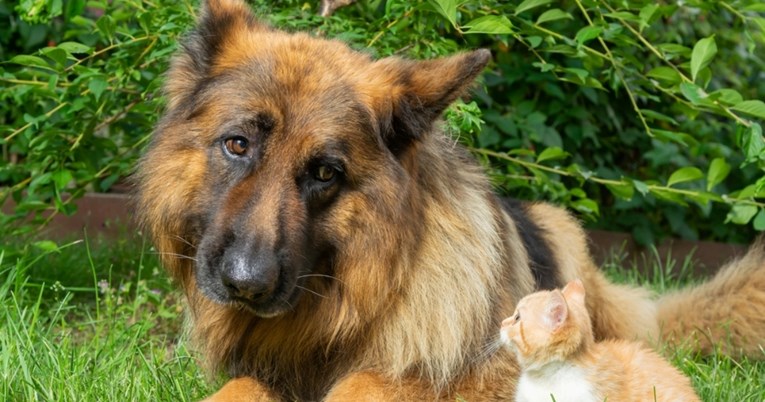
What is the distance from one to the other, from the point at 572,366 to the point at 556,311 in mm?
188

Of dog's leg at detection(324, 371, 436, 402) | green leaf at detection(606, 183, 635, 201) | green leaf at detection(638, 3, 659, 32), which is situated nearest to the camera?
dog's leg at detection(324, 371, 436, 402)

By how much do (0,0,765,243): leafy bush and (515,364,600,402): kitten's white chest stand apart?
1263 millimetres

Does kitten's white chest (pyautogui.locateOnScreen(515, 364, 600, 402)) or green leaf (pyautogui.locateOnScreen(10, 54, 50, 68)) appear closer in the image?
kitten's white chest (pyautogui.locateOnScreen(515, 364, 600, 402))

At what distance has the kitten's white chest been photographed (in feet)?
10.8

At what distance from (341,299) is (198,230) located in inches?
22.2

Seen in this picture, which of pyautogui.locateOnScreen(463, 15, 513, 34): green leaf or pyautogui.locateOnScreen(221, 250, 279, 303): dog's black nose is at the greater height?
pyautogui.locateOnScreen(463, 15, 513, 34): green leaf

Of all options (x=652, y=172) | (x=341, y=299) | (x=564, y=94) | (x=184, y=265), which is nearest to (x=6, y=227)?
(x=184, y=265)

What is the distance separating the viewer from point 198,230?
3.63 meters

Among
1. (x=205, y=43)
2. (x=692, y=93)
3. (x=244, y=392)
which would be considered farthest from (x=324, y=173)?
A: (x=692, y=93)

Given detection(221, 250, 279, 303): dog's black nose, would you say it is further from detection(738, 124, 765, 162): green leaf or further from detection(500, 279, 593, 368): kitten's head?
detection(738, 124, 765, 162): green leaf

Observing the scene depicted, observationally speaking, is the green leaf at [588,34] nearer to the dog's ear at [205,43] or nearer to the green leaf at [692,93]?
the green leaf at [692,93]

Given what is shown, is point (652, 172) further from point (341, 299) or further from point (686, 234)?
point (341, 299)

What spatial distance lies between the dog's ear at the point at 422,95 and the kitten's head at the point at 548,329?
722 mm

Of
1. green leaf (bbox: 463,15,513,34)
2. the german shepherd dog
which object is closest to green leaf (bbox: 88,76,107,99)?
the german shepherd dog
